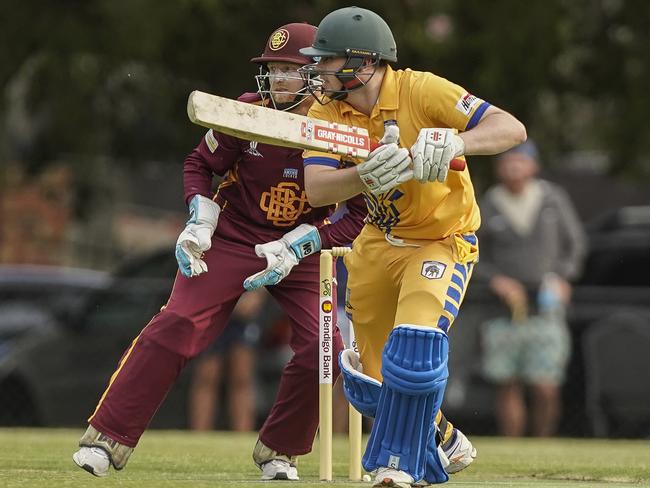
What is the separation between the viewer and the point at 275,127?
5.86 metres

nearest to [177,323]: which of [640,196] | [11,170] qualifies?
[11,170]

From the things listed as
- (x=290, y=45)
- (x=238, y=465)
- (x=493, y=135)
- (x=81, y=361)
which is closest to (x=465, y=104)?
(x=493, y=135)

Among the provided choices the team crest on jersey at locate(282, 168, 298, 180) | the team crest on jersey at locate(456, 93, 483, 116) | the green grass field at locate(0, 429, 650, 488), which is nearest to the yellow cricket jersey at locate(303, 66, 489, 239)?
the team crest on jersey at locate(456, 93, 483, 116)

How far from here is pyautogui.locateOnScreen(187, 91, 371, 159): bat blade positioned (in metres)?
5.72

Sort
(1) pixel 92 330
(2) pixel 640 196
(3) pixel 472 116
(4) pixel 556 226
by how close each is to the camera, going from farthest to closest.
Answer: (2) pixel 640 196
(1) pixel 92 330
(4) pixel 556 226
(3) pixel 472 116

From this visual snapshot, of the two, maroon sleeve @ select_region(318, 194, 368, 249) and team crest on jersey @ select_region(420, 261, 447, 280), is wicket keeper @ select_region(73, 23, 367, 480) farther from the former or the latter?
team crest on jersey @ select_region(420, 261, 447, 280)

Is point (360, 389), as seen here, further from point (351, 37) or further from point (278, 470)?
point (351, 37)

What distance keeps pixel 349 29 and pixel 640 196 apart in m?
14.2

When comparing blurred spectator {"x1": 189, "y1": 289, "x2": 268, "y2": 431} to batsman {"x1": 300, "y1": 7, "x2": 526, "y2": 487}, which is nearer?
batsman {"x1": 300, "y1": 7, "x2": 526, "y2": 487}

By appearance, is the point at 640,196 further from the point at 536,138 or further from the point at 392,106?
the point at 392,106

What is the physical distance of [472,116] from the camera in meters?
6.26

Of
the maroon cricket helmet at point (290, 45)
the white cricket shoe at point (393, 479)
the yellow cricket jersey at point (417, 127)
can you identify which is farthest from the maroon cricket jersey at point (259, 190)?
the white cricket shoe at point (393, 479)

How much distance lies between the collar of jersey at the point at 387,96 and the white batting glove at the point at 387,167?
425 millimetres

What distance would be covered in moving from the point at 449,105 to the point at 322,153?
1.81ft
